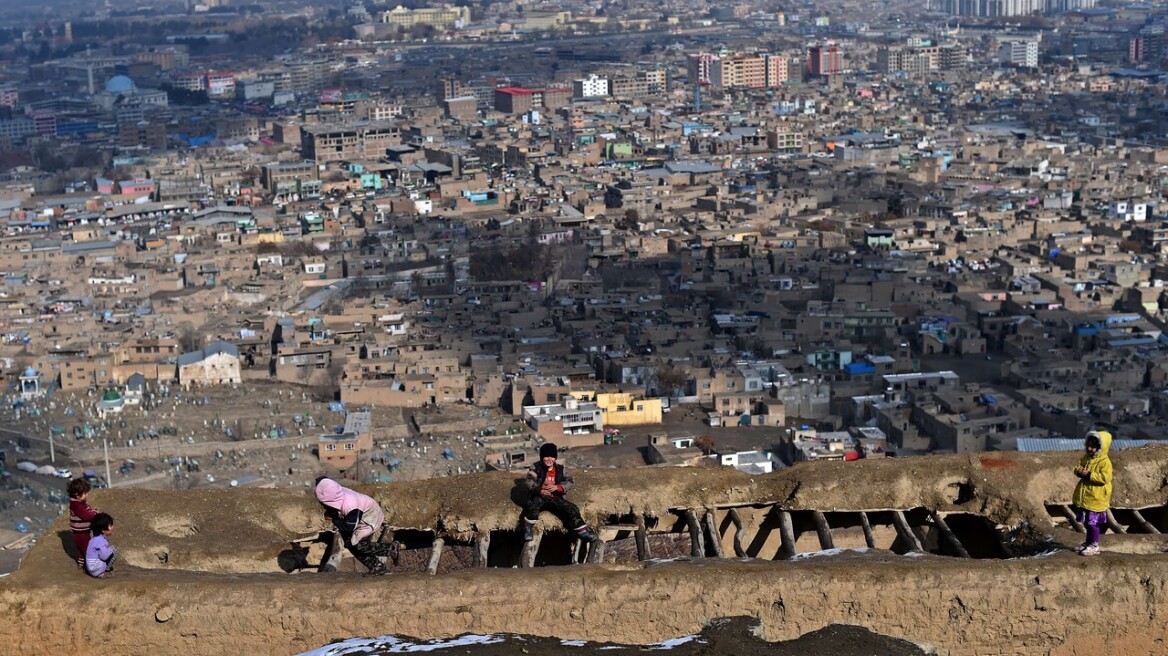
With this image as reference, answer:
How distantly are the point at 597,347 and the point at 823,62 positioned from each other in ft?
112

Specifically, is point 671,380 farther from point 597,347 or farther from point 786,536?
point 786,536

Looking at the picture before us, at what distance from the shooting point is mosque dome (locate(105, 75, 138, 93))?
46975 millimetres

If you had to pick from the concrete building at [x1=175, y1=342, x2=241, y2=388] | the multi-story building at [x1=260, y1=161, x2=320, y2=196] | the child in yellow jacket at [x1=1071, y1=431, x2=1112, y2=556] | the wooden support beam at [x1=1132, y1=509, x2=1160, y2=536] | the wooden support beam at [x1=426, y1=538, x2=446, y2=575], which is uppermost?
the child in yellow jacket at [x1=1071, y1=431, x2=1112, y2=556]

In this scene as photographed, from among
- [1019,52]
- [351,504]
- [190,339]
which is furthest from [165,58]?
[351,504]

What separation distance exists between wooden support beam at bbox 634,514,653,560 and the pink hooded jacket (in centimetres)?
76

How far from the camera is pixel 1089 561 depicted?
436 cm

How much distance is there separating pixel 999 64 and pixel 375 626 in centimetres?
4932

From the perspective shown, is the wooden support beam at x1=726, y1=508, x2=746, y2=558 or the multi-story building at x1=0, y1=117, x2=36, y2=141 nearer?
the wooden support beam at x1=726, y1=508, x2=746, y2=558

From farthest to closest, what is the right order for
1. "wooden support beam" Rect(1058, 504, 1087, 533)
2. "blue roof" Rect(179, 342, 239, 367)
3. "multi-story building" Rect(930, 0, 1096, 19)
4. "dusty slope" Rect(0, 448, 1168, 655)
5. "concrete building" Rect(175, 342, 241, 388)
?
1. "multi-story building" Rect(930, 0, 1096, 19)
2. "blue roof" Rect(179, 342, 239, 367)
3. "concrete building" Rect(175, 342, 241, 388)
4. "wooden support beam" Rect(1058, 504, 1087, 533)
5. "dusty slope" Rect(0, 448, 1168, 655)

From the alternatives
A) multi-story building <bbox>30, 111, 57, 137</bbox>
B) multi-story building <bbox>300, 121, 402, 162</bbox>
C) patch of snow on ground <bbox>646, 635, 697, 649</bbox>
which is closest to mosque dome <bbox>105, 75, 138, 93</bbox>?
multi-story building <bbox>30, 111, 57, 137</bbox>

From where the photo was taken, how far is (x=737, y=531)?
5062 mm

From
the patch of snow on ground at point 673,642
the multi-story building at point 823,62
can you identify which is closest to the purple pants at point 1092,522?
the patch of snow on ground at point 673,642

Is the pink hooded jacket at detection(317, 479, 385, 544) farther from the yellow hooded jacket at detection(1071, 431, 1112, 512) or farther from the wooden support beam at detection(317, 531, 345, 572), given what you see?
the yellow hooded jacket at detection(1071, 431, 1112, 512)

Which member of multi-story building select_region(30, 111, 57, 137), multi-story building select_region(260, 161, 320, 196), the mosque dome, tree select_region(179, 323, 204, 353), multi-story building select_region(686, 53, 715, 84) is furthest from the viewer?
multi-story building select_region(686, 53, 715, 84)
